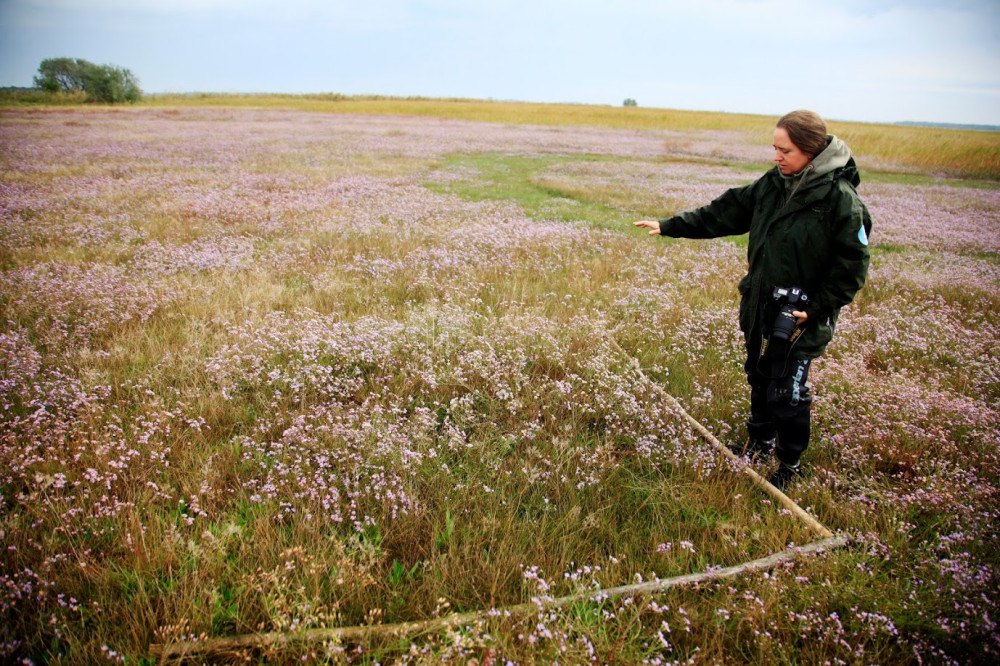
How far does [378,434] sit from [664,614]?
236 cm

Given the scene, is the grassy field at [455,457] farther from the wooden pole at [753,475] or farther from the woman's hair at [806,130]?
the woman's hair at [806,130]

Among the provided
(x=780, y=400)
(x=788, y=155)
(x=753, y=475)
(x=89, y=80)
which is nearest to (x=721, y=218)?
(x=788, y=155)

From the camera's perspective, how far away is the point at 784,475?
4.03m

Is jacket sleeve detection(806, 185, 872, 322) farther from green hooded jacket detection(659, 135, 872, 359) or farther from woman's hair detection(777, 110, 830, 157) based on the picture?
woman's hair detection(777, 110, 830, 157)

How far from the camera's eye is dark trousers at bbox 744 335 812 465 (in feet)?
12.5

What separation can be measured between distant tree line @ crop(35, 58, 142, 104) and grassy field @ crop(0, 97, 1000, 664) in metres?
81.1

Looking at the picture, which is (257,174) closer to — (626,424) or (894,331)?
(626,424)

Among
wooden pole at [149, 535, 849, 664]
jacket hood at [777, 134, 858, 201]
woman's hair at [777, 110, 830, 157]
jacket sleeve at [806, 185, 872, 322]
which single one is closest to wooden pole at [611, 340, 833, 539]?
wooden pole at [149, 535, 849, 664]

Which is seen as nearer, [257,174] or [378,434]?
[378,434]

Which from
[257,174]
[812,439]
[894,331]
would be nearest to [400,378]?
[812,439]

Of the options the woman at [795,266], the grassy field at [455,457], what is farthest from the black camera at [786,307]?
the grassy field at [455,457]

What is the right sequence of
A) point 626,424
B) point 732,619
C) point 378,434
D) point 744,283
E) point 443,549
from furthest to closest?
1. point 626,424
2. point 744,283
3. point 378,434
4. point 443,549
5. point 732,619

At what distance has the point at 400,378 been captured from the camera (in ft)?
16.0

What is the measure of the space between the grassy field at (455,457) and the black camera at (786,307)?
1198mm
